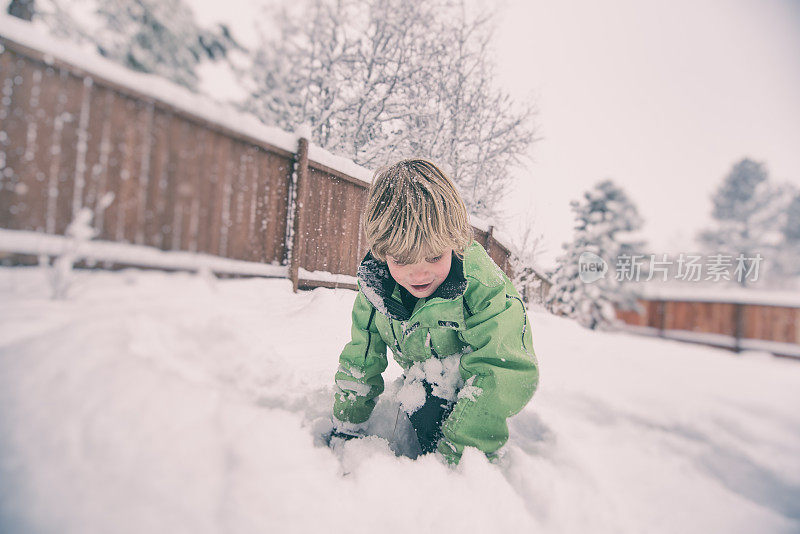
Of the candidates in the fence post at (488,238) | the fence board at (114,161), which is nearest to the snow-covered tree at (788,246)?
the fence post at (488,238)

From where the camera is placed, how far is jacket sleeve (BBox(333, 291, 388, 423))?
3.59ft

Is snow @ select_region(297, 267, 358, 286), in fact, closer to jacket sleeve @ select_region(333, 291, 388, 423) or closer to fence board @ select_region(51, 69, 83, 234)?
jacket sleeve @ select_region(333, 291, 388, 423)

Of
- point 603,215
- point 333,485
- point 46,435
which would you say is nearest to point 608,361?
point 333,485

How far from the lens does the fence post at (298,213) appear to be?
4.30 feet

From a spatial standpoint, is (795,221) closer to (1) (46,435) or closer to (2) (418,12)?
(2) (418,12)

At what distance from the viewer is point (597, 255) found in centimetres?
900

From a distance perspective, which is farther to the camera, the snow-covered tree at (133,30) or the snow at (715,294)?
the snow at (715,294)

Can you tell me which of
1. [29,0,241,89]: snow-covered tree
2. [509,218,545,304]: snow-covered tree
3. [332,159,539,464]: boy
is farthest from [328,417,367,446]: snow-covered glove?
[509,218,545,304]: snow-covered tree

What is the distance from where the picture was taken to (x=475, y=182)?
423cm

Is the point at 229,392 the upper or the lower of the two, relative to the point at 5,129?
lower

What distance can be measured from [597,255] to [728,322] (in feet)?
9.44

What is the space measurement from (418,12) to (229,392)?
10.8 ft

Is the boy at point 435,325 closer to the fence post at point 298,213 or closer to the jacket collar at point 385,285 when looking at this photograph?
the jacket collar at point 385,285

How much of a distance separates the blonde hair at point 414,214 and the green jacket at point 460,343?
11 cm
